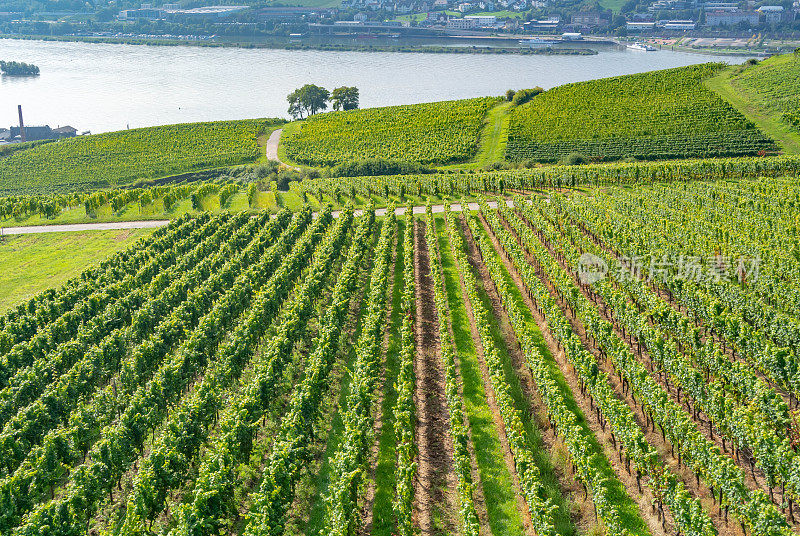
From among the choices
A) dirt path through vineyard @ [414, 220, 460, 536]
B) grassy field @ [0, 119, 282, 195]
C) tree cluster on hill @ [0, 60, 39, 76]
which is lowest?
dirt path through vineyard @ [414, 220, 460, 536]

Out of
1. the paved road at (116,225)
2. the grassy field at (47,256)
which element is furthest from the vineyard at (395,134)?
the grassy field at (47,256)

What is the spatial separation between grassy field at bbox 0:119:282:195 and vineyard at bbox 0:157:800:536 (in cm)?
4929

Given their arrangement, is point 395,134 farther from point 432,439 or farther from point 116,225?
point 432,439

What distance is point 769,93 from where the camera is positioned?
97.7 m

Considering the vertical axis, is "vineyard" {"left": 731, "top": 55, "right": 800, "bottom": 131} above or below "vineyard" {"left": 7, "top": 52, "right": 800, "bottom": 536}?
above

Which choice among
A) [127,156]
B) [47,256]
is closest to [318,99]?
[127,156]

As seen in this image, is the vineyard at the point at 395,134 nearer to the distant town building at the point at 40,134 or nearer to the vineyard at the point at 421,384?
the vineyard at the point at 421,384

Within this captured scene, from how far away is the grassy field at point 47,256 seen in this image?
175 ft

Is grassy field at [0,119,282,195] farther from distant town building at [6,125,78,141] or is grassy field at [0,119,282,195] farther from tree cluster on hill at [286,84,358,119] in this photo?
tree cluster on hill at [286,84,358,119]

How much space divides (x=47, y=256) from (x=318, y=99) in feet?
272

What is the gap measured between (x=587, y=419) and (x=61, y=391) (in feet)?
84.9

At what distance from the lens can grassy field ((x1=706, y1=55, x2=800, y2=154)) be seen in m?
87.2

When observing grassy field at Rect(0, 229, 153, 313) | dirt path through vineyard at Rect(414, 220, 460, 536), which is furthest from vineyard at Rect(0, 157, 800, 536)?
grassy field at Rect(0, 229, 153, 313)

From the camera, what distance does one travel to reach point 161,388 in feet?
109
